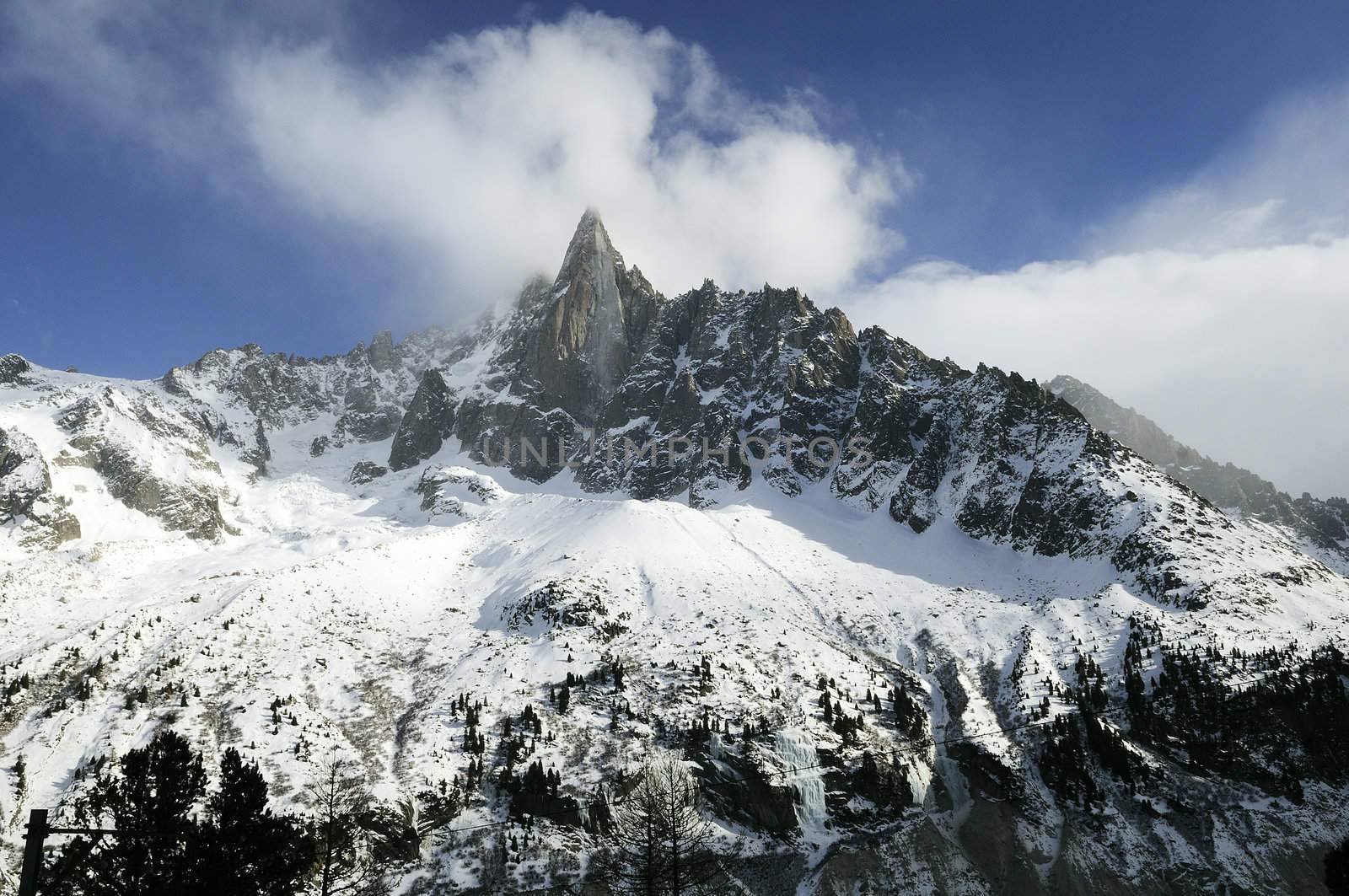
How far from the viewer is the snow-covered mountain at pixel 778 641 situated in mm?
64688

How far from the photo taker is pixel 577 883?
56688mm

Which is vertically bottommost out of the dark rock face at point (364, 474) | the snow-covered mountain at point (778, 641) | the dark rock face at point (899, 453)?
the snow-covered mountain at point (778, 641)

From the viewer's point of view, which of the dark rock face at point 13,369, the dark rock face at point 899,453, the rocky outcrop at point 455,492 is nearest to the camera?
the dark rock face at point 899,453

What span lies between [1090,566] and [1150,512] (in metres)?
12.1

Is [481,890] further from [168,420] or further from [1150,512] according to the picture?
[168,420]

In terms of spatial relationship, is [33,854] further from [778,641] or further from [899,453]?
[899,453]

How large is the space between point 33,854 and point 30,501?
475 ft

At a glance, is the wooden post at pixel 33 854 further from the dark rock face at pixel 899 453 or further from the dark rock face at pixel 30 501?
the dark rock face at pixel 30 501

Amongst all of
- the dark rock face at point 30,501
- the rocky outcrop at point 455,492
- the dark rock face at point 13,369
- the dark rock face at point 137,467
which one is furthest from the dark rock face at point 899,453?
the dark rock face at point 13,369

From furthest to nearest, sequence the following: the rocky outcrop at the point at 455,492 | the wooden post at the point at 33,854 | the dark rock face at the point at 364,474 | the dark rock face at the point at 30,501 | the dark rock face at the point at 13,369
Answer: the dark rock face at the point at 364,474, the dark rock face at the point at 13,369, the rocky outcrop at the point at 455,492, the dark rock face at the point at 30,501, the wooden post at the point at 33,854

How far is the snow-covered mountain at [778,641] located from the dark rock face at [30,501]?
19.2 inches

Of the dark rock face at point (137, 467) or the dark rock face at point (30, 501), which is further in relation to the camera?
the dark rock face at point (137, 467)

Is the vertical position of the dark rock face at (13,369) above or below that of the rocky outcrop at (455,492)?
above

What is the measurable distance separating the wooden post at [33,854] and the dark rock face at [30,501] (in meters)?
137
